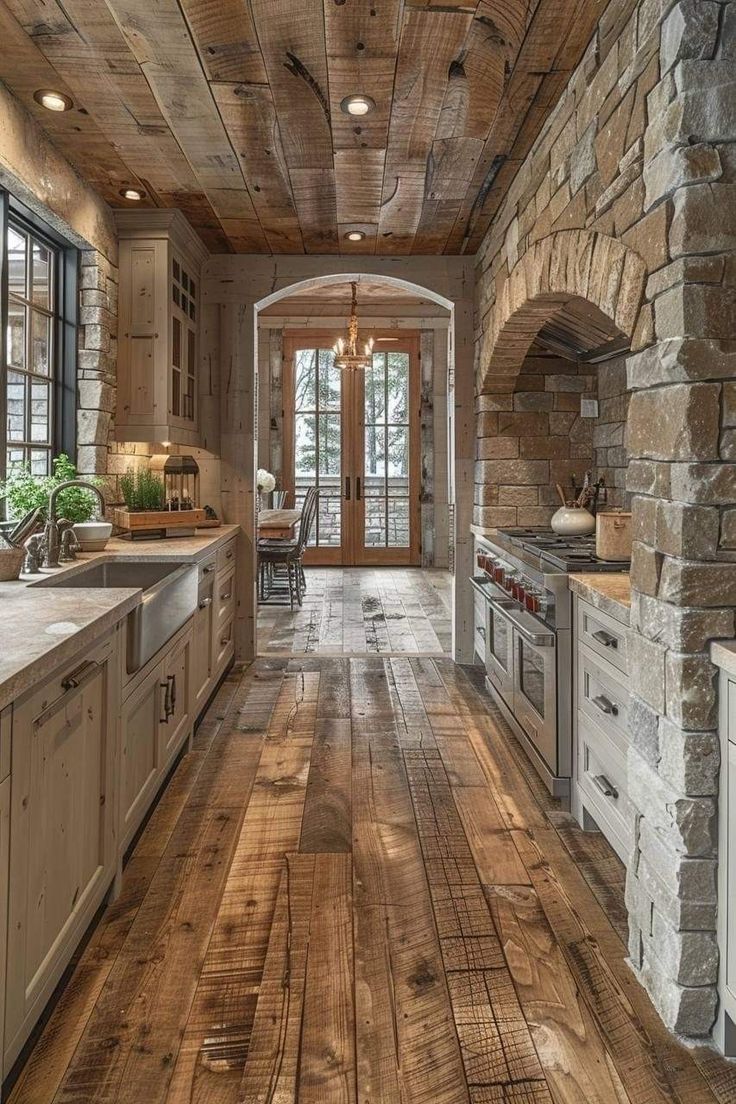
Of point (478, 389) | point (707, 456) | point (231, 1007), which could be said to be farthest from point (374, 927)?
point (478, 389)

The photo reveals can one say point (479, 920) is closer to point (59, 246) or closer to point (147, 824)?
point (147, 824)

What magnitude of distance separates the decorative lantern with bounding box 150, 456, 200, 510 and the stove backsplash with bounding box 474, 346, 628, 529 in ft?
6.02

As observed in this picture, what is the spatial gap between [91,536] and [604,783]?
7.66 feet

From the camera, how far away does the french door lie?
31.6ft

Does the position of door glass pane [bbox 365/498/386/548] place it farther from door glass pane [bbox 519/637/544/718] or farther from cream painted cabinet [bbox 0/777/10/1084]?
cream painted cabinet [bbox 0/777/10/1084]

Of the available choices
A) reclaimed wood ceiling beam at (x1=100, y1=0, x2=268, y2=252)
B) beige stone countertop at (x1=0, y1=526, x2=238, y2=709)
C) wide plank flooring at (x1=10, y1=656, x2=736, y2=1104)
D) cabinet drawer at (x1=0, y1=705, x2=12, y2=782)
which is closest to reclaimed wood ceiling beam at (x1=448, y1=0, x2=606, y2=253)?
reclaimed wood ceiling beam at (x1=100, y1=0, x2=268, y2=252)

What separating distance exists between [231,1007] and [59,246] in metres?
3.44

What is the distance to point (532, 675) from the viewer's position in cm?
307

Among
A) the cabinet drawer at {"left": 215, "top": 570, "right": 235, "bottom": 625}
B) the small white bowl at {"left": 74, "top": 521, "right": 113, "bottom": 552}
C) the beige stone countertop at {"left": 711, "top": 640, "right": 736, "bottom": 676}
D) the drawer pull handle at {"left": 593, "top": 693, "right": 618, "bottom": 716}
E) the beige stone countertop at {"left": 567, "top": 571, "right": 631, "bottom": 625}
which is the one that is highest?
the small white bowl at {"left": 74, "top": 521, "right": 113, "bottom": 552}

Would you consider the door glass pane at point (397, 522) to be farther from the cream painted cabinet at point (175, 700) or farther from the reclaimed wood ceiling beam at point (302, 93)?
the cream painted cabinet at point (175, 700)

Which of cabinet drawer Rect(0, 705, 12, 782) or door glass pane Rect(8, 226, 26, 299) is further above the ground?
door glass pane Rect(8, 226, 26, 299)

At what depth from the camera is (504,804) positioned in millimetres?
2789

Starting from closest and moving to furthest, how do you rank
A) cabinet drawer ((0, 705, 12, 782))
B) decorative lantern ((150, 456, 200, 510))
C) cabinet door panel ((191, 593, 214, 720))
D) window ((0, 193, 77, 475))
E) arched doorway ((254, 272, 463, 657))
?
cabinet drawer ((0, 705, 12, 782)) → window ((0, 193, 77, 475)) → cabinet door panel ((191, 593, 214, 720)) → decorative lantern ((150, 456, 200, 510)) → arched doorway ((254, 272, 463, 657))

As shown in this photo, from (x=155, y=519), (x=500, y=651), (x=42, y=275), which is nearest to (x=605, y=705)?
(x=500, y=651)
